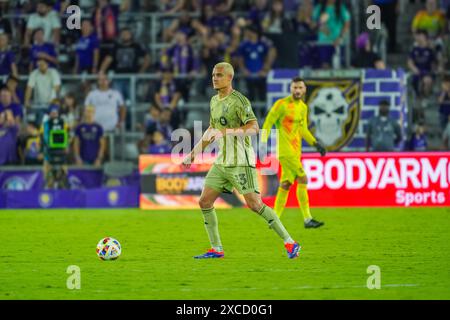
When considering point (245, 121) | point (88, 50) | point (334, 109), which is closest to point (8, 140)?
point (88, 50)

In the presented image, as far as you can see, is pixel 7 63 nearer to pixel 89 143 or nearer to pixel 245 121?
pixel 89 143

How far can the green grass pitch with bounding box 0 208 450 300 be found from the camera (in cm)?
1092

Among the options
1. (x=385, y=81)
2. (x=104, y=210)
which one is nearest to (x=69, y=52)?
(x=104, y=210)

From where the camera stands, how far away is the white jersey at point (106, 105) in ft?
86.6

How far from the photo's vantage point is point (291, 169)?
60.0 feet

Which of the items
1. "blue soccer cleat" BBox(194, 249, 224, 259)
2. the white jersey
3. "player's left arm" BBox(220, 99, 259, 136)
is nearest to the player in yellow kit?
"blue soccer cleat" BBox(194, 249, 224, 259)

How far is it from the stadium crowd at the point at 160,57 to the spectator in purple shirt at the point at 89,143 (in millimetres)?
23

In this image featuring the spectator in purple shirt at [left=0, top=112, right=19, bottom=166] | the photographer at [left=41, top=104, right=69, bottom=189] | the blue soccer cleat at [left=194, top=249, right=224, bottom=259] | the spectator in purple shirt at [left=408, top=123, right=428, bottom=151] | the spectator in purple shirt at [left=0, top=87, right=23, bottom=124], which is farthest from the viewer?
the spectator in purple shirt at [left=0, top=87, right=23, bottom=124]

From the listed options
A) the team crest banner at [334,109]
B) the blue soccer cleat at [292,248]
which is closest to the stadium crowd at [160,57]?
the team crest banner at [334,109]

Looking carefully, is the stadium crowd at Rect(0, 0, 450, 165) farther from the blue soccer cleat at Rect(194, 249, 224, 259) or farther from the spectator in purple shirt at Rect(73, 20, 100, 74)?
the blue soccer cleat at Rect(194, 249, 224, 259)

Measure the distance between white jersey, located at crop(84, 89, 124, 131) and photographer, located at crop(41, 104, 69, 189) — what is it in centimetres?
140

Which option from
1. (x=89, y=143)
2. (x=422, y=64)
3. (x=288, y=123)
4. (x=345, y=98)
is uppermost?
(x=422, y=64)

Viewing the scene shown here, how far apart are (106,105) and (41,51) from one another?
236 centimetres

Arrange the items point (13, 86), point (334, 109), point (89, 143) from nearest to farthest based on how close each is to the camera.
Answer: point (334, 109) → point (89, 143) → point (13, 86)
